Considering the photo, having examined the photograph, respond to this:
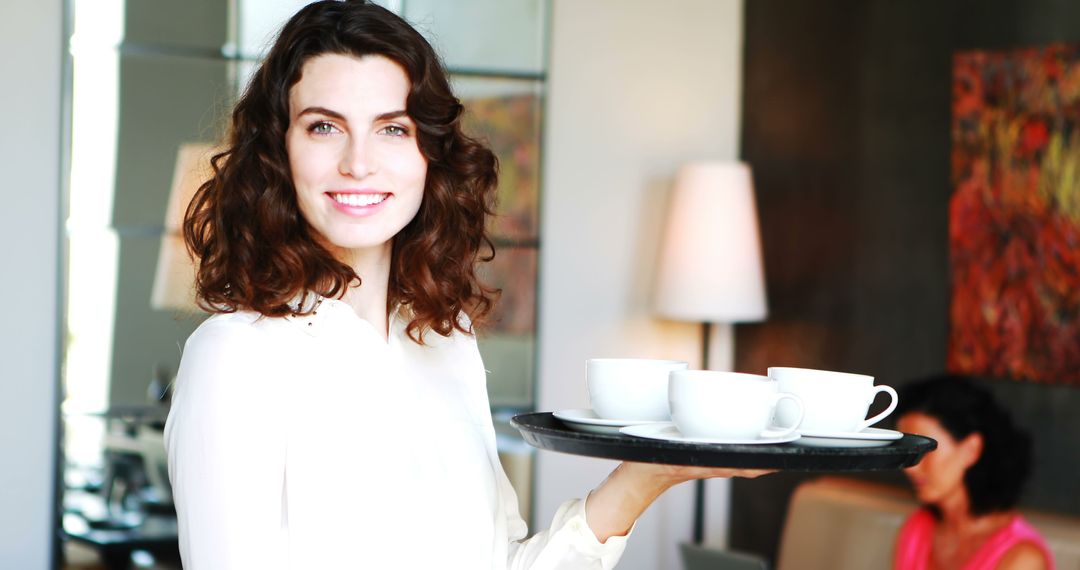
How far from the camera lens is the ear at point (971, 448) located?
3.15m

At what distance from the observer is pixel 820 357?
13.9 ft

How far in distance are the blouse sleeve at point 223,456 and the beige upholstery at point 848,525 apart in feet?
8.11

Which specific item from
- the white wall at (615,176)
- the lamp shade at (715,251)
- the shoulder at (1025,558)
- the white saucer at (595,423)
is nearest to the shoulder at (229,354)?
the white saucer at (595,423)

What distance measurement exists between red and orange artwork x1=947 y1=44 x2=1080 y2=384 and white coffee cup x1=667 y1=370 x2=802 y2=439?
2.48 metres

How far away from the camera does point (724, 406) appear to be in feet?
3.85

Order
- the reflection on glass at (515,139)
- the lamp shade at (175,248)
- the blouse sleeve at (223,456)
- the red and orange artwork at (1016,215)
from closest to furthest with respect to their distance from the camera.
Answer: the blouse sleeve at (223,456)
the red and orange artwork at (1016,215)
the lamp shade at (175,248)
the reflection on glass at (515,139)

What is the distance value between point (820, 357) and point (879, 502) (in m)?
0.71

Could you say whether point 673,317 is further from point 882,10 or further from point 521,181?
point 882,10

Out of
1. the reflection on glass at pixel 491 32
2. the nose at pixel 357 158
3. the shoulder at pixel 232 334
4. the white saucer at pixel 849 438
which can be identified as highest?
the reflection on glass at pixel 491 32

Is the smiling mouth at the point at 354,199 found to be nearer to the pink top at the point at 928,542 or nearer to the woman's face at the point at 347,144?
the woman's face at the point at 347,144

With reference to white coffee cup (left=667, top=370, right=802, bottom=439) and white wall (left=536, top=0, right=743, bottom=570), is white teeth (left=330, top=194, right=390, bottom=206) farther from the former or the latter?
white wall (left=536, top=0, right=743, bottom=570)

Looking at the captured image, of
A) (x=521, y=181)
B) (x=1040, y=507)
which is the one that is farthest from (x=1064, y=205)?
(x=521, y=181)

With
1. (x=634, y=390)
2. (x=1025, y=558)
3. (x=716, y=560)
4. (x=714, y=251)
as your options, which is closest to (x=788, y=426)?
(x=634, y=390)

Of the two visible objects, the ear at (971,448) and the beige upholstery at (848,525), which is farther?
the beige upholstery at (848,525)
